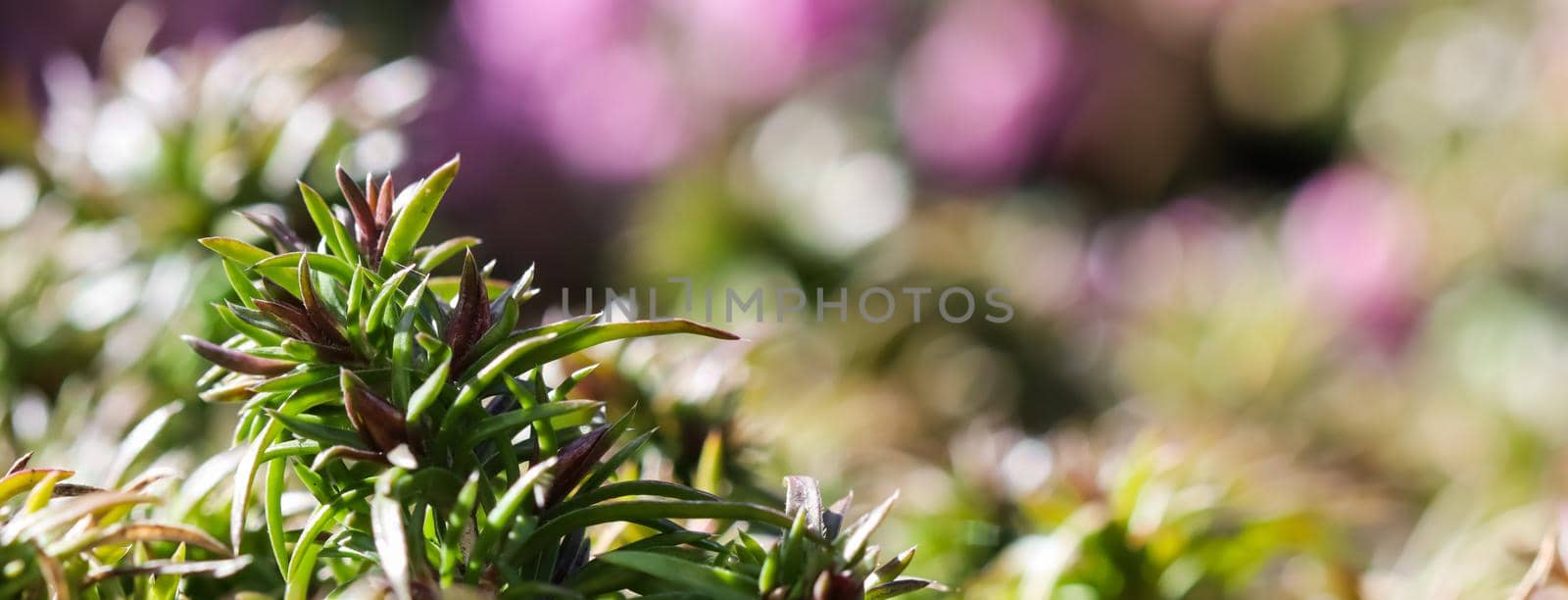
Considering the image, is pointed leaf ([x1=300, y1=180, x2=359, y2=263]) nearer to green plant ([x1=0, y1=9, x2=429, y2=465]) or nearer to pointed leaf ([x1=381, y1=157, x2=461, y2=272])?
pointed leaf ([x1=381, y1=157, x2=461, y2=272])

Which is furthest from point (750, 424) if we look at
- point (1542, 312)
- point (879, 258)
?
point (1542, 312)

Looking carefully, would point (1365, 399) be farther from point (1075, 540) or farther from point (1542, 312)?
point (1075, 540)

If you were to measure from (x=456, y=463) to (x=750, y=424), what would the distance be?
0.10 m

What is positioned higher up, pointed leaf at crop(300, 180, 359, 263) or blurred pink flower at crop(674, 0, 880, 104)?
blurred pink flower at crop(674, 0, 880, 104)

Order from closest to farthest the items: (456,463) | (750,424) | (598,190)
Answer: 1. (456,463)
2. (750,424)
3. (598,190)

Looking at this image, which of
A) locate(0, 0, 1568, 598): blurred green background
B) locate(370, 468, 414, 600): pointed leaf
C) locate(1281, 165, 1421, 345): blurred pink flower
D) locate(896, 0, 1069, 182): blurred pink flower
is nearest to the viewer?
locate(370, 468, 414, 600): pointed leaf

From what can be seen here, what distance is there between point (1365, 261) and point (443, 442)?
0.60 meters

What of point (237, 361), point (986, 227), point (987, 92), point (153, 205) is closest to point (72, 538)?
point (237, 361)

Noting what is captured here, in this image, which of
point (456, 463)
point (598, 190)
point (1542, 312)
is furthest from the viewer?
point (598, 190)

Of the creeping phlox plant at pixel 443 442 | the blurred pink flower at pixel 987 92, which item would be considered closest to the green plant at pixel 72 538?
the creeping phlox plant at pixel 443 442

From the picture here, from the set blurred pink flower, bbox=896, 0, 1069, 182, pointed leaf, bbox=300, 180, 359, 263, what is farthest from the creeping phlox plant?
blurred pink flower, bbox=896, 0, 1069, 182

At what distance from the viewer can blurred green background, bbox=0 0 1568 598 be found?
23 centimetres

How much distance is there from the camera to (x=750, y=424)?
0.72 feet

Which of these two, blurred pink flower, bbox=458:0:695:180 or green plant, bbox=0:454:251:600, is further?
blurred pink flower, bbox=458:0:695:180
